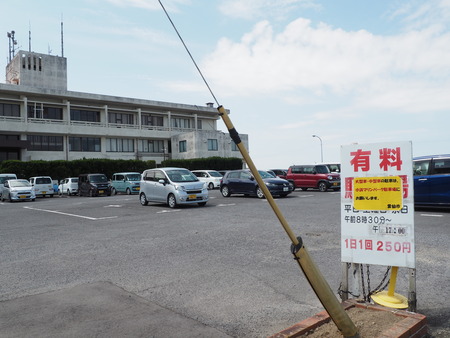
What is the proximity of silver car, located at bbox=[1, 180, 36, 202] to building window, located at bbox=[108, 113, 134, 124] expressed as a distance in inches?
986

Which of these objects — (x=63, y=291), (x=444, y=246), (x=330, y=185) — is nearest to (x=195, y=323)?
(x=63, y=291)

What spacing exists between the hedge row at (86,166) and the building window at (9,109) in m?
9.50

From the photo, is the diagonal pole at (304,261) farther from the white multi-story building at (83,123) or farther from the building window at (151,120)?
the building window at (151,120)

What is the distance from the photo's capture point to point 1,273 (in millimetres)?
6027

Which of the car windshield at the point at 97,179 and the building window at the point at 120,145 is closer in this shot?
the car windshield at the point at 97,179

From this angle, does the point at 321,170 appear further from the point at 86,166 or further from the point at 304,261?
the point at 86,166

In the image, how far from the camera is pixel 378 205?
3986 mm

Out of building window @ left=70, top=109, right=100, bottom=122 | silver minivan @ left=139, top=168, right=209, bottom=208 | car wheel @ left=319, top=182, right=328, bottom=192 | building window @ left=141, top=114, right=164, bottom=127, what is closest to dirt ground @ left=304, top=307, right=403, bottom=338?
silver minivan @ left=139, top=168, right=209, bottom=208

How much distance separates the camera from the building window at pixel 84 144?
154 feet

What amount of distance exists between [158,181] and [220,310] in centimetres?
Answer: 1353

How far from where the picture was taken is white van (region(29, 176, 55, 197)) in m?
30.0

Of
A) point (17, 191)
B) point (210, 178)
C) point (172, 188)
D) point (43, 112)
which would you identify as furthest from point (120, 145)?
point (172, 188)

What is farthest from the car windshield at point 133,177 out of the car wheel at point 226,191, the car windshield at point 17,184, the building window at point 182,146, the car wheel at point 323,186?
the building window at point 182,146

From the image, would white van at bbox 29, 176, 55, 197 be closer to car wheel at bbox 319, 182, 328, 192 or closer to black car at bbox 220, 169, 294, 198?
black car at bbox 220, 169, 294, 198
